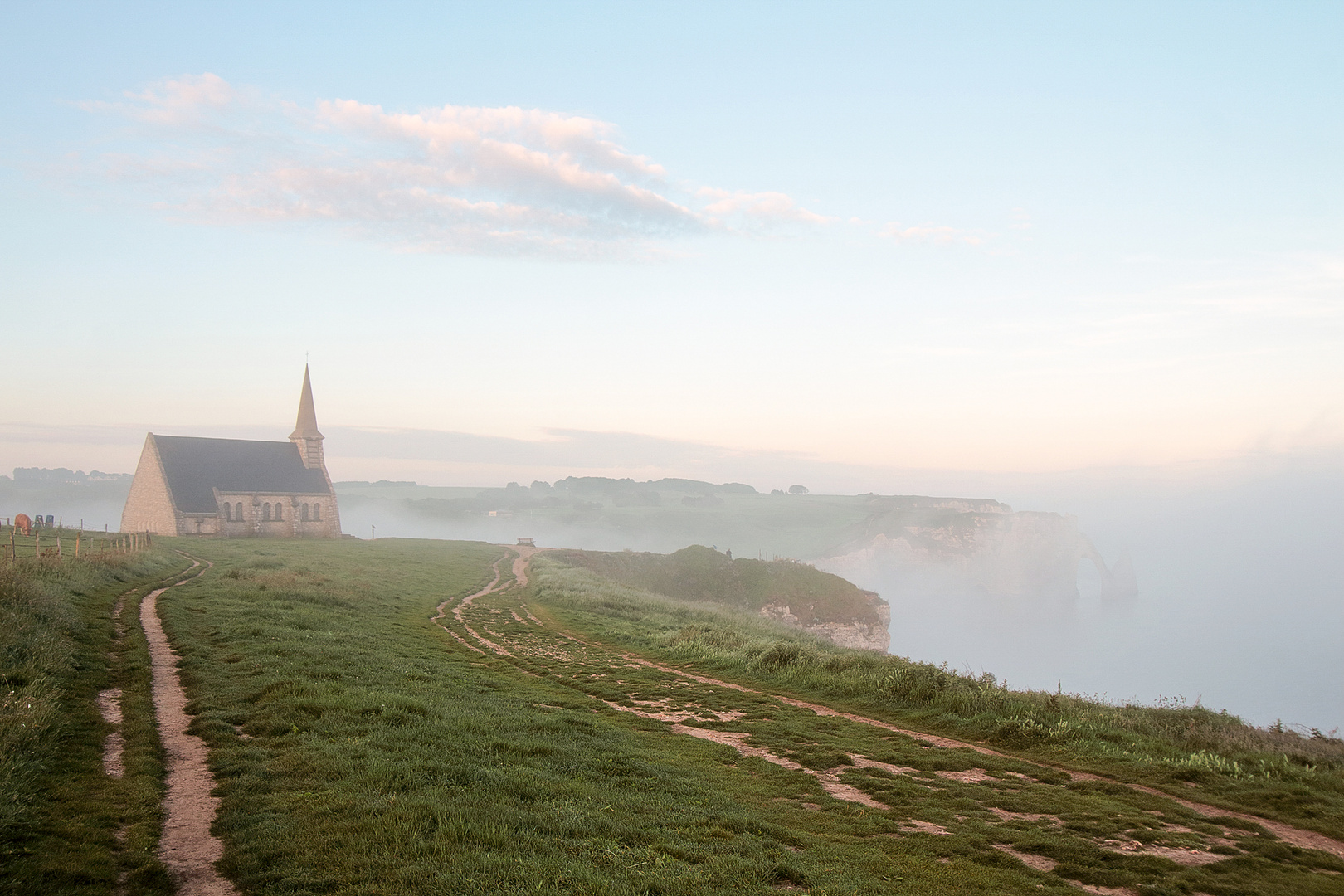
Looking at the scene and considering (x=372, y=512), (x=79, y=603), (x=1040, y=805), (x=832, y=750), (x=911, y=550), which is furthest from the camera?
(x=372, y=512)

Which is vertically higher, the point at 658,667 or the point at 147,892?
the point at 147,892

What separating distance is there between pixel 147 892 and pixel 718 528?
18502 cm

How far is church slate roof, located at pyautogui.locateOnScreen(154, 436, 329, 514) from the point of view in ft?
246

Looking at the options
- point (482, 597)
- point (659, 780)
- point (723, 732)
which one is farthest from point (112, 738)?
point (482, 597)

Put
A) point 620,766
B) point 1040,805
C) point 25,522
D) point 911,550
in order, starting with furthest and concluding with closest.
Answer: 1. point 911,550
2. point 25,522
3. point 620,766
4. point 1040,805

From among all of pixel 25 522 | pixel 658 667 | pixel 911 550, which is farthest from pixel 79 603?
pixel 911 550

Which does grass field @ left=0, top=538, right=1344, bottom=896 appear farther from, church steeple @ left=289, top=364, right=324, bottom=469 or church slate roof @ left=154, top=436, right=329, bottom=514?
church steeple @ left=289, top=364, right=324, bottom=469

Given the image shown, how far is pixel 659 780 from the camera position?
1141 centimetres

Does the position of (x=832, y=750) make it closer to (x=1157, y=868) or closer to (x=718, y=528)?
(x=1157, y=868)

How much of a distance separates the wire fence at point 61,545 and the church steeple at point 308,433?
34161 mm

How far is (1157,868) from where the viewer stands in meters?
8.53

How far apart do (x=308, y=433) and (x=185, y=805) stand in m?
88.4

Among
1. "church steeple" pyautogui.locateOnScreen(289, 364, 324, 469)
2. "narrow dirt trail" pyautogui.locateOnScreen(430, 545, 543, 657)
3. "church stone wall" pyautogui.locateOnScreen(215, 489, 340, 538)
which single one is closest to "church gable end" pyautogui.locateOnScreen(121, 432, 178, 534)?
"church stone wall" pyautogui.locateOnScreen(215, 489, 340, 538)

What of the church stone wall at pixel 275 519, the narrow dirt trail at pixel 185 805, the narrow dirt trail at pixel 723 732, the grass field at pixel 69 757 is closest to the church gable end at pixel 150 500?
the church stone wall at pixel 275 519
